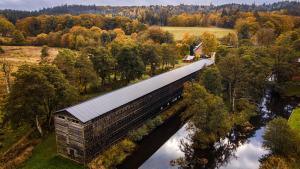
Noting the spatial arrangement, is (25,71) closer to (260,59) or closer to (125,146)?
(125,146)

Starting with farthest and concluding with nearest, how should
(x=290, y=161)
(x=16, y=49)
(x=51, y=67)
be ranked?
(x=16, y=49) → (x=51, y=67) → (x=290, y=161)

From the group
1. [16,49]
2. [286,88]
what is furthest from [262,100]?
[16,49]

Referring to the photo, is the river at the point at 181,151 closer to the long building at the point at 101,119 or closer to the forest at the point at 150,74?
the forest at the point at 150,74

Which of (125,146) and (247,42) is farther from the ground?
(247,42)

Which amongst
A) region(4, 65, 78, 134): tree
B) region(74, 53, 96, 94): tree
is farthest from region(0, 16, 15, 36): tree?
region(4, 65, 78, 134): tree

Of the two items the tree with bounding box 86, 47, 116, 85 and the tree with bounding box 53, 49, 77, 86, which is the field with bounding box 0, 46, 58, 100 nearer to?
the tree with bounding box 53, 49, 77, 86

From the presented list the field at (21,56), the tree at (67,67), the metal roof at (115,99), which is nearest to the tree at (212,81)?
the metal roof at (115,99)
